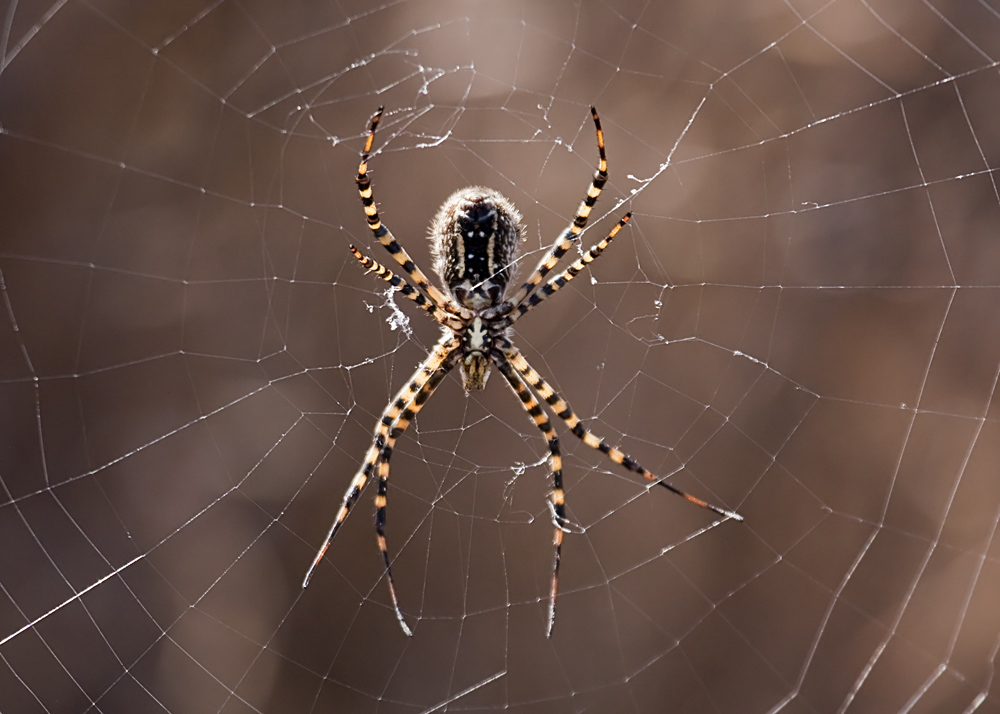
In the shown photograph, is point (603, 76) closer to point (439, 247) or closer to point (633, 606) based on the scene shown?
point (439, 247)

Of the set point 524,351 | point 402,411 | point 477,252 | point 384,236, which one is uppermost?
point 384,236

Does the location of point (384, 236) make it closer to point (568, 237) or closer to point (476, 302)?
point (476, 302)

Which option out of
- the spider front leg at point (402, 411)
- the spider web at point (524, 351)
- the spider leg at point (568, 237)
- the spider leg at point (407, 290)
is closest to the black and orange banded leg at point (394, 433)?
the spider front leg at point (402, 411)

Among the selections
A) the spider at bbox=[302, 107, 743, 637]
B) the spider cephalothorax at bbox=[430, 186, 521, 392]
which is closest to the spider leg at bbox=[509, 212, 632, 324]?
the spider at bbox=[302, 107, 743, 637]

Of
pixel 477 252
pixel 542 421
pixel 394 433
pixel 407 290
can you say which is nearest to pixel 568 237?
pixel 477 252

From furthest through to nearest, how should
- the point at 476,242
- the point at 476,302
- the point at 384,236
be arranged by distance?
the point at 476,302
the point at 384,236
the point at 476,242

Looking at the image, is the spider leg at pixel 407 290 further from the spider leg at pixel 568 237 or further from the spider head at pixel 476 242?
the spider leg at pixel 568 237

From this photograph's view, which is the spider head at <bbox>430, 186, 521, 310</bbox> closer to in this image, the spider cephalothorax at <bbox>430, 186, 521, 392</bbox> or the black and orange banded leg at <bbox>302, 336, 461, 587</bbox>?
the spider cephalothorax at <bbox>430, 186, 521, 392</bbox>
